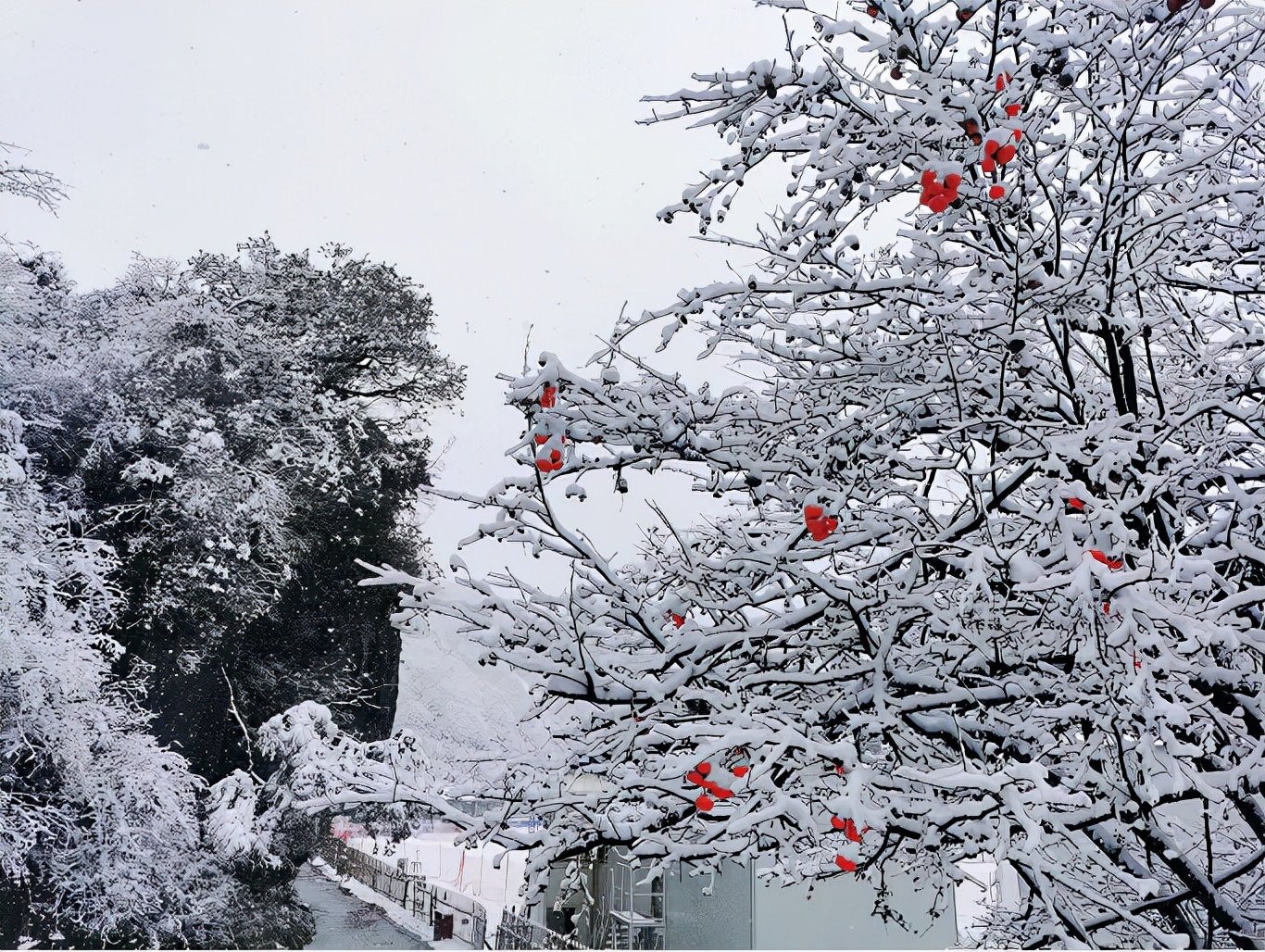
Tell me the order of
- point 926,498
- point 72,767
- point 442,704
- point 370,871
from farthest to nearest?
1. point 442,704
2. point 370,871
3. point 72,767
4. point 926,498

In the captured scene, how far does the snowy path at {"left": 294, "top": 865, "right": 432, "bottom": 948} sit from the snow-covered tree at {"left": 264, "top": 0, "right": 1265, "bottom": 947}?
309cm

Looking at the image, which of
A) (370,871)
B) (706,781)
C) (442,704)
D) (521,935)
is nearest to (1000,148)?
(706,781)

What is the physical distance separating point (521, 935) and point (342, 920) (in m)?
0.92

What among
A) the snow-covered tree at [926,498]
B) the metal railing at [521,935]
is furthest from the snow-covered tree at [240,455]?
the snow-covered tree at [926,498]

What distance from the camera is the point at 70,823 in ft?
12.3

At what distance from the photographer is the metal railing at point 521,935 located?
14.9 ft

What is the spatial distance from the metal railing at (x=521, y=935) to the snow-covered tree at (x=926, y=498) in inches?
138

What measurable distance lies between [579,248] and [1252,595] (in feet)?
12.2

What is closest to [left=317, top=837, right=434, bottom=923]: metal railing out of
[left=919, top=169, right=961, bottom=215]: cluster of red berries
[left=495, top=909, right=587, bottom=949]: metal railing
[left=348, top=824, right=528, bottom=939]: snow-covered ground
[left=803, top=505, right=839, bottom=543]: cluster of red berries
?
[left=348, top=824, right=528, bottom=939]: snow-covered ground

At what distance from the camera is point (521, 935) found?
4.60 m

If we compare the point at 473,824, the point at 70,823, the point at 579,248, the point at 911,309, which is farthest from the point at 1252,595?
the point at 70,823

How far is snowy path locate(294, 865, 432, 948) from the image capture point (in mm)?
4016

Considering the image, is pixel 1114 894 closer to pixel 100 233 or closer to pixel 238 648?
pixel 238 648

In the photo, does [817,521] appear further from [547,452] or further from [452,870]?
[452,870]
